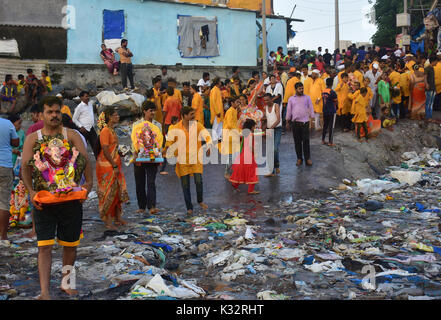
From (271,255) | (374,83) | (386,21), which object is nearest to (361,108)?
(374,83)

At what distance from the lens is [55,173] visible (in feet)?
14.4

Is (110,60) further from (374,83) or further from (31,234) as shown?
(31,234)

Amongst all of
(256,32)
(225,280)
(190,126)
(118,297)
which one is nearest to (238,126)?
(190,126)

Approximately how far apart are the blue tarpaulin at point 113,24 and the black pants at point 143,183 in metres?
12.8

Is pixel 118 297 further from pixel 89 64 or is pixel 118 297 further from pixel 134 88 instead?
pixel 89 64

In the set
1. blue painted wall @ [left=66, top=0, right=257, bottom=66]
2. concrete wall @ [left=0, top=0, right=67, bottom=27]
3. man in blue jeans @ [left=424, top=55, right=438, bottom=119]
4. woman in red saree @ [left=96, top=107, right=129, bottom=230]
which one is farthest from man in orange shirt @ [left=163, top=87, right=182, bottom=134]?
concrete wall @ [left=0, top=0, right=67, bottom=27]

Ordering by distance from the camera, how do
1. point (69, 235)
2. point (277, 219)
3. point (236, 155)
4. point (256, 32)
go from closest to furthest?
point (69, 235)
point (277, 219)
point (236, 155)
point (256, 32)

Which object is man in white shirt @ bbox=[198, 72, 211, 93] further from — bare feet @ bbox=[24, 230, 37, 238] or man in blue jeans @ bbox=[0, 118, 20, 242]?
man in blue jeans @ bbox=[0, 118, 20, 242]

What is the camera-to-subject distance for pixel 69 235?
4.57 meters

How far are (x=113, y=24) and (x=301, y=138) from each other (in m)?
11.3

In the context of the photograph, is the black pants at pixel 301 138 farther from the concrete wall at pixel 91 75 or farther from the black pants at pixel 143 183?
the concrete wall at pixel 91 75

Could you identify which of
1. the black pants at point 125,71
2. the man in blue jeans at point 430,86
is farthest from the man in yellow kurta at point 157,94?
the man in blue jeans at point 430,86

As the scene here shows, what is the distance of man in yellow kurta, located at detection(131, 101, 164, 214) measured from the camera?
7.92 meters

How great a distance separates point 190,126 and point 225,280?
11.1ft
